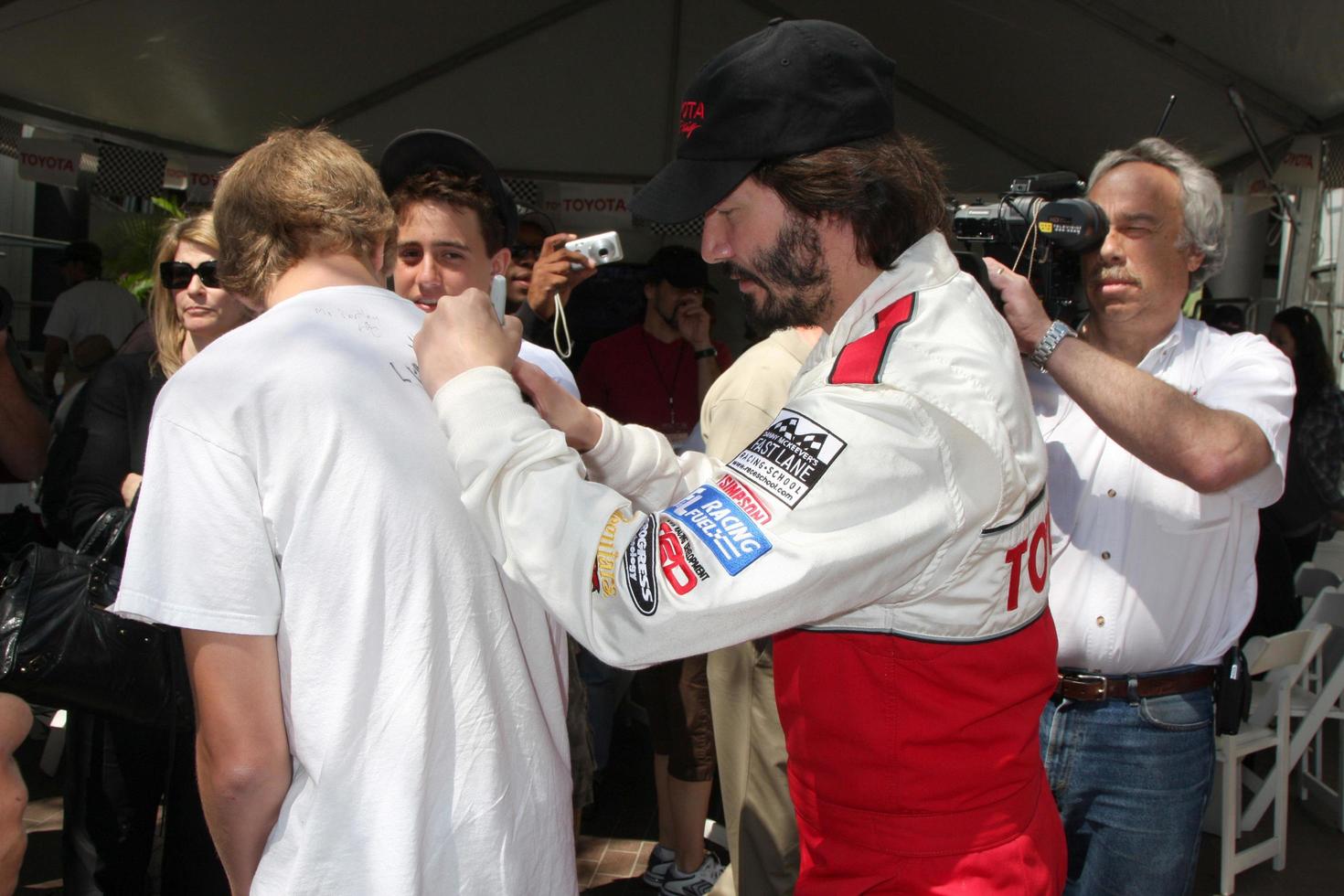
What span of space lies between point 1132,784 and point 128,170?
6304 millimetres

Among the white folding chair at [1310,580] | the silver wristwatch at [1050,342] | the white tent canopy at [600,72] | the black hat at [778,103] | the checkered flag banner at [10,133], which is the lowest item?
the white folding chair at [1310,580]

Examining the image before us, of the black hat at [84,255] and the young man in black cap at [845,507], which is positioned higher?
the black hat at [84,255]

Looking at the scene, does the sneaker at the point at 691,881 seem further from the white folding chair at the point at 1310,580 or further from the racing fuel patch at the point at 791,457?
the white folding chair at the point at 1310,580

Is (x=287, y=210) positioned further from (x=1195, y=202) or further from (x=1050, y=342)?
(x=1195, y=202)

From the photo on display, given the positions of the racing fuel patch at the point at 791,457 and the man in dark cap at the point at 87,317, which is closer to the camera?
the racing fuel patch at the point at 791,457

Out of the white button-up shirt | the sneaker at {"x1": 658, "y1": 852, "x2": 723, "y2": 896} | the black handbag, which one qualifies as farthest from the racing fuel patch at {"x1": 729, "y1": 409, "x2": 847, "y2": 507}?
the sneaker at {"x1": 658, "y1": 852, "x2": 723, "y2": 896}

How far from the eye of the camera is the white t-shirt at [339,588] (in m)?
1.24

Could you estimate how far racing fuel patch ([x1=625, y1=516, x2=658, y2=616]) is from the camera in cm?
111

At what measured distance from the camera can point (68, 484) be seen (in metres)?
2.95

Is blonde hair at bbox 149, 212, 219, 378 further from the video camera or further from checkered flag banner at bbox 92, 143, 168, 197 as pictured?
checkered flag banner at bbox 92, 143, 168, 197

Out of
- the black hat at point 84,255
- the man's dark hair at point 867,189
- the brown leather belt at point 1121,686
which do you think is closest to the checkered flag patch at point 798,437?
the man's dark hair at point 867,189

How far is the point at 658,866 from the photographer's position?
364cm

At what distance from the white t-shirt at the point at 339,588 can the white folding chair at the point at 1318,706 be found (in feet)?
12.4
